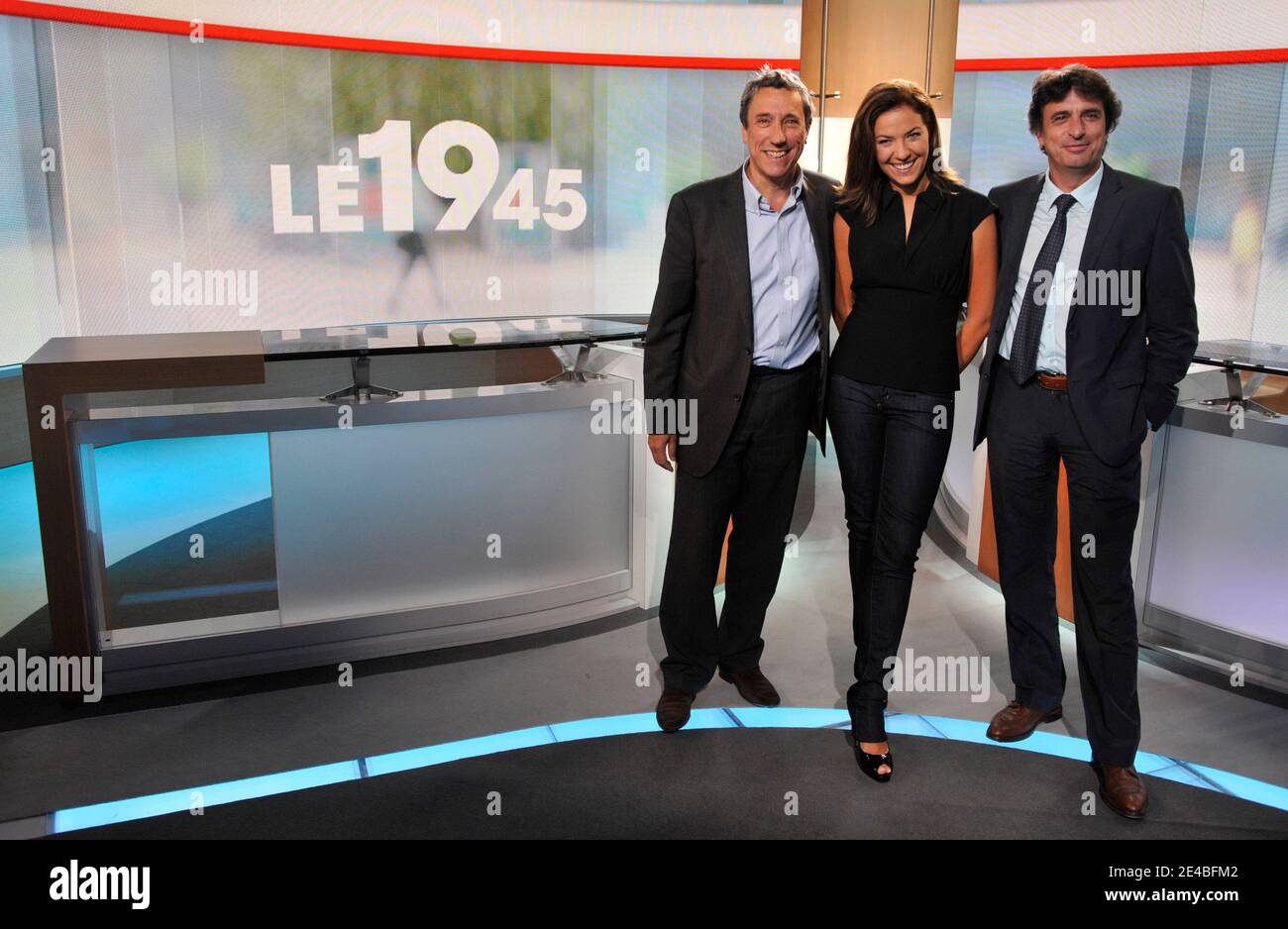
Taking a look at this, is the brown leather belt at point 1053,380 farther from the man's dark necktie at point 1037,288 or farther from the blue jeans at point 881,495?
the blue jeans at point 881,495

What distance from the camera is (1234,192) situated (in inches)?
305

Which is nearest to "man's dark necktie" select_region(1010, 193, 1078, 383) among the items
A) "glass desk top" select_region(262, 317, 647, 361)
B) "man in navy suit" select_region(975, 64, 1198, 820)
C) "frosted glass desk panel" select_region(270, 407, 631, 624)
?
"man in navy suit" select_region(975, 64, 1198, 820)

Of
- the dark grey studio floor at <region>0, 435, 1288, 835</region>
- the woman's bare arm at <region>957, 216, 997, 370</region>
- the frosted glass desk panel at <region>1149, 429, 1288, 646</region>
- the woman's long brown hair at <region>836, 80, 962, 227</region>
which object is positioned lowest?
the dark grey studio floor at <region>0, 435, 1288, 835</region>

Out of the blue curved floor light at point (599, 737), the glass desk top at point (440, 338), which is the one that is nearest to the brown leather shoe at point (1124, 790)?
the blue curved floor light at point (599, 737)

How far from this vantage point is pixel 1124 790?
234 cm

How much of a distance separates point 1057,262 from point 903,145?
1.40 feet

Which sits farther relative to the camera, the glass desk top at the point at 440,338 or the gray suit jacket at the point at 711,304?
the glass desk top at the point at 440,338

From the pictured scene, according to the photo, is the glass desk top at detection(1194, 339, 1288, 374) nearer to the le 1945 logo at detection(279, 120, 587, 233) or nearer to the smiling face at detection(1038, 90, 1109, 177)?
the smiling face at detection(1038, 90, 1109, 177)

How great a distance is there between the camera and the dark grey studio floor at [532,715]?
2.47 m

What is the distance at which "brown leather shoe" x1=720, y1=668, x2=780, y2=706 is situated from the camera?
9.41ft

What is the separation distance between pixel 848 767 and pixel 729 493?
723 millimetres

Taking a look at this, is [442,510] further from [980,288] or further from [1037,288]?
[1037,288]
